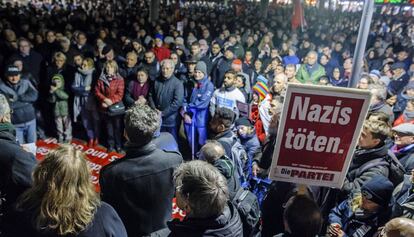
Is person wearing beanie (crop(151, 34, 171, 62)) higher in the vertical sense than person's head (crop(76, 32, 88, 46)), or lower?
lower

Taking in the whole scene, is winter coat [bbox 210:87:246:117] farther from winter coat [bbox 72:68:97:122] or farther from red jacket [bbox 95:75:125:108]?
winter coat [bbox 72:68:97:122]

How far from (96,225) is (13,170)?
114 cm

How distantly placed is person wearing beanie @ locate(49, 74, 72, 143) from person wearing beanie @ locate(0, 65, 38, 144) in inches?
25.1

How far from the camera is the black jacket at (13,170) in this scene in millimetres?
2791

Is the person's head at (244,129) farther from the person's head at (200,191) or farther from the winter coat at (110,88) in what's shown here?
the person's head at (200,191)

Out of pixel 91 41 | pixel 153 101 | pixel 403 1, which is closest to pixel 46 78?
pixel 153 101

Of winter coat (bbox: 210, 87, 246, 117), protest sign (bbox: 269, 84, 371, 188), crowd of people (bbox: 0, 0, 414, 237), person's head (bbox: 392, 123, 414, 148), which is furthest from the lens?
winter coat (bbox: 210, 87, 246, 117)

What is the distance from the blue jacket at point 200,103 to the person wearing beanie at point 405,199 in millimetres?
3305

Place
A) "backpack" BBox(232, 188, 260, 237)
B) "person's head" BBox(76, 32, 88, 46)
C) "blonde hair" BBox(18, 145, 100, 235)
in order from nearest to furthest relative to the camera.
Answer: "blonde hair" BBox(18, 145, 100, 235) → "backpack" BBox(232, 188, 260, 237) → "person's head" BBox(76, 32, 88, 46)

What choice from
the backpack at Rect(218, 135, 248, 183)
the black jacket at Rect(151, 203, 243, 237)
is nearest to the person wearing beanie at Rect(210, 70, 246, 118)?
the backpack at Rect(218, 135, 248, 183)

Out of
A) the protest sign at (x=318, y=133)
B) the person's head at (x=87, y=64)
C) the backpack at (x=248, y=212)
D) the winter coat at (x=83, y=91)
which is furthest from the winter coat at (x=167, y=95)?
the protest sign at (x=318, y=133)

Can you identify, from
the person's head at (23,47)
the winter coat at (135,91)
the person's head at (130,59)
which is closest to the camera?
the winter coat at (135,91)

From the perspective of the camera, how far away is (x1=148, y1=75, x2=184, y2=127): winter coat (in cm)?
571

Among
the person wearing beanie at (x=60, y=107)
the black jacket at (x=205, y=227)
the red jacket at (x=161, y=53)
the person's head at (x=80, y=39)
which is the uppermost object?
the person's head at (x=80, y=39)
